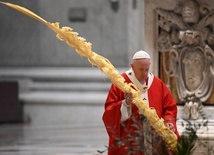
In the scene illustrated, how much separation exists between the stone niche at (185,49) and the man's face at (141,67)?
A: 137 centimetres

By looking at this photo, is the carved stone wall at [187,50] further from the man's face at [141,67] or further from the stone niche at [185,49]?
the man's face at [141,67]

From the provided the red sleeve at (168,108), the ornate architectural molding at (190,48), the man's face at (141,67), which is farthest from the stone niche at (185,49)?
the man's face at (141,67)

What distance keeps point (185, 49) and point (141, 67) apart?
1.58 meters

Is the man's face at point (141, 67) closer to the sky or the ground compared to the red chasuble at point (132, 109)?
closer to the sky

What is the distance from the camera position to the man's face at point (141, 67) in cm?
→ 845

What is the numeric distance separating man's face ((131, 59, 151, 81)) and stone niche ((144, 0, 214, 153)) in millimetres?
1375

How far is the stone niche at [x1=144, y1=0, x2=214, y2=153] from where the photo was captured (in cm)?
987

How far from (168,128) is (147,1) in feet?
7.34

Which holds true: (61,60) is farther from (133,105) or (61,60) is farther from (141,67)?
(141,67)

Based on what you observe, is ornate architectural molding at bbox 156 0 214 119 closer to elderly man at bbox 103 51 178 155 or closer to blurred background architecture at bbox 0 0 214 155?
elderly man at bbox 103 51 178 155

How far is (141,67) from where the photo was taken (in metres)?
8.51

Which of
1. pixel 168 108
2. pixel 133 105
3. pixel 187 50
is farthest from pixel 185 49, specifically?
pixel 133 105

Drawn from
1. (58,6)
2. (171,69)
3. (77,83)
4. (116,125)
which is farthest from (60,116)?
(116,125)

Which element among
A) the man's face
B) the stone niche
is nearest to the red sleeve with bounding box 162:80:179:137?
the man's face
